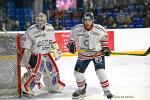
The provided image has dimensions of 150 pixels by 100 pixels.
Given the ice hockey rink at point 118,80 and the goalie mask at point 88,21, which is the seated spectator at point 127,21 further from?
the goalie mask at point 88,21

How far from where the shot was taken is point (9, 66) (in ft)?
16.9

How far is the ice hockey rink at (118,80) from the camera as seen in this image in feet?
16.9

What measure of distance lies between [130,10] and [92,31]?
6725 millimetres

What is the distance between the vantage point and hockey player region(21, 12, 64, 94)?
4980mm

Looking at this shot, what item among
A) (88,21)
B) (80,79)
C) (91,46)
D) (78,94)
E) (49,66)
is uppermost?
(88,21)

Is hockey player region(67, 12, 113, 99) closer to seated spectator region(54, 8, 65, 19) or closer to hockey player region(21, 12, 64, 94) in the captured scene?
hockey player region(21, 12, 64, 94)

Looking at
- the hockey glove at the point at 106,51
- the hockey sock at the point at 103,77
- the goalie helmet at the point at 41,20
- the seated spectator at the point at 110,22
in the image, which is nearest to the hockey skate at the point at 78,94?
the hockey sock at the point at 103,77

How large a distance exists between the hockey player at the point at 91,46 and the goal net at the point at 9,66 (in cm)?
66

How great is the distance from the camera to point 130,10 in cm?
1145

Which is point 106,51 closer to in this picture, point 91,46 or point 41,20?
point 91,46

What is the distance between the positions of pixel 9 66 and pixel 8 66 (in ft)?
0.04

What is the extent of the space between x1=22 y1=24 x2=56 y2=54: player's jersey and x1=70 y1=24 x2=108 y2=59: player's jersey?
31cm

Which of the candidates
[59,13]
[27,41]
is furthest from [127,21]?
[27,41]

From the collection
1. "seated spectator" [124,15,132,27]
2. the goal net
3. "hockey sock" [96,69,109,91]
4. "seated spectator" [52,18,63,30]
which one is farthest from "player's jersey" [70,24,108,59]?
"seated spectator" [124,15,132,27]
